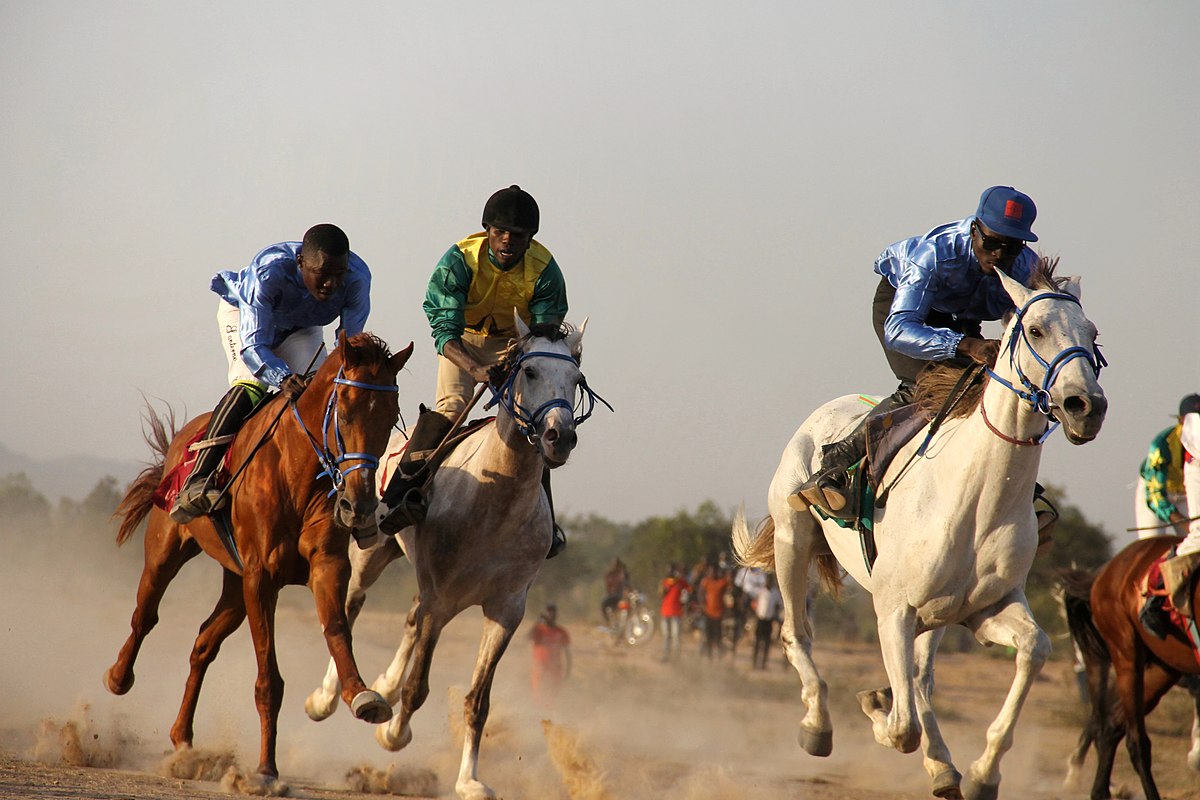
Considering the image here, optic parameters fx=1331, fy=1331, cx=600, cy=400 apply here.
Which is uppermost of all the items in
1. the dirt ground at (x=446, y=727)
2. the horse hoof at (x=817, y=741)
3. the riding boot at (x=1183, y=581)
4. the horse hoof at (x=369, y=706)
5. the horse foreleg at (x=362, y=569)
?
the riding boot at (x=1183, y=581)

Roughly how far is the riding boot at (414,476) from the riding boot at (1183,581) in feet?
17.7

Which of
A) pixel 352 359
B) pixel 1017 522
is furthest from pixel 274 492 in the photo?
pixel 1017 522

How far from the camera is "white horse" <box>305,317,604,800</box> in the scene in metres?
7.45

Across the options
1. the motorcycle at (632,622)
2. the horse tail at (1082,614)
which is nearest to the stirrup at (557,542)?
the horse tail at (1082,614)

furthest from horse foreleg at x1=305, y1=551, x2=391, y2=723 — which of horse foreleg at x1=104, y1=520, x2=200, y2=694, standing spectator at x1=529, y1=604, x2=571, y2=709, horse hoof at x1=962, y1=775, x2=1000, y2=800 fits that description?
standing spectator at x1=529, y1=604, x2=571, y2=709

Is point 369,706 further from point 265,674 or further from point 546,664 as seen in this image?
point 546,664

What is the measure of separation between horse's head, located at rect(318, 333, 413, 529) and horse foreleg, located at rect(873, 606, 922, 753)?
8.70ft

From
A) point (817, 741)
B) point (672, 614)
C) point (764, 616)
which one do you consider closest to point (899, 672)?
point (817, 741)

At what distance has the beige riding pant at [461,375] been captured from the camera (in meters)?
8.45

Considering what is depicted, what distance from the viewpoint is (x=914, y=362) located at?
7.97 metres

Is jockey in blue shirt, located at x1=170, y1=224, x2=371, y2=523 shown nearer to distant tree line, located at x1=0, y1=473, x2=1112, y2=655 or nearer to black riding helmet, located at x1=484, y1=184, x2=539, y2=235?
black riding helmet, located at x1=484, y1=184, x2=539, y2=235

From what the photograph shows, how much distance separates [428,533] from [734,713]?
33.7 ft

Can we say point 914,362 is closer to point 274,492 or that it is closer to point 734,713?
point 274,492

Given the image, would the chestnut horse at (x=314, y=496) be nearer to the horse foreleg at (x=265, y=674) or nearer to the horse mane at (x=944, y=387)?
the horse foreleg at (x=265, y=674)
